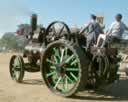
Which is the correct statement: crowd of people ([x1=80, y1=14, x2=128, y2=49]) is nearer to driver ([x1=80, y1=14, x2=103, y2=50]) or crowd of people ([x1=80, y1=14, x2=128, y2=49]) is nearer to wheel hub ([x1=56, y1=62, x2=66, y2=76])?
driver ([x1=80, y1=14, x2=103, y2=50])

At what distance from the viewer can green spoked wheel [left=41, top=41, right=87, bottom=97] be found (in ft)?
29.6

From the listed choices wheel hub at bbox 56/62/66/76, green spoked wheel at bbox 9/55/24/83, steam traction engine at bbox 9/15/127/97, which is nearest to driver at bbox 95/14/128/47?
steam traction engine at bbox 9/15/127/97

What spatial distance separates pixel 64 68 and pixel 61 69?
0.09 m

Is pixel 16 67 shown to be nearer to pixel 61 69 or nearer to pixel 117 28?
pixel 61 69

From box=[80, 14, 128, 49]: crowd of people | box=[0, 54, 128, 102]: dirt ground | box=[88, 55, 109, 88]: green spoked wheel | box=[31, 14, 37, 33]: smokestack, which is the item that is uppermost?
box=[31, 14, 37, 33]: smokestack

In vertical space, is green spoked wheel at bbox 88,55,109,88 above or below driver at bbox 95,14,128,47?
below

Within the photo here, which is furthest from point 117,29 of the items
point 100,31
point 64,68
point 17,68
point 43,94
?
point 17,68

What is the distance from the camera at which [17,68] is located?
1249 centimetres

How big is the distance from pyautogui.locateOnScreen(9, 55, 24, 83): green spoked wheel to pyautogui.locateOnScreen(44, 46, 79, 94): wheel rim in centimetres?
230

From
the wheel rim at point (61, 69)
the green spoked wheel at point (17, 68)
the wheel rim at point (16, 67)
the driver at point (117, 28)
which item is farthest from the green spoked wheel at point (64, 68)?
the wheel rim at point (16, 67)

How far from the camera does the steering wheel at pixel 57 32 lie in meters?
10.7

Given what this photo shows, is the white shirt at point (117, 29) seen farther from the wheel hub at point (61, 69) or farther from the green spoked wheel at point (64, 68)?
the wheel hub at point (61, 69)

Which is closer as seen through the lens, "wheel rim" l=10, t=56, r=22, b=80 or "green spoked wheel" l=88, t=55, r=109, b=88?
"green spoked wheel" l=88, t=55, r=109, b=88

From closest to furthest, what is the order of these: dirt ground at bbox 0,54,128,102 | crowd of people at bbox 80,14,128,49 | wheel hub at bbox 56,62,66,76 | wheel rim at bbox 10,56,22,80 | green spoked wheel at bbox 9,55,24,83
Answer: dirt ground at bbox 0,54,128,102
wheel hub at bbox 56,62,66,76
crowd of people at bbox 80,14,128,49
green spoked wheel at bbox 9,55,24,83
wheel rim at bbox 10,56,22,80
